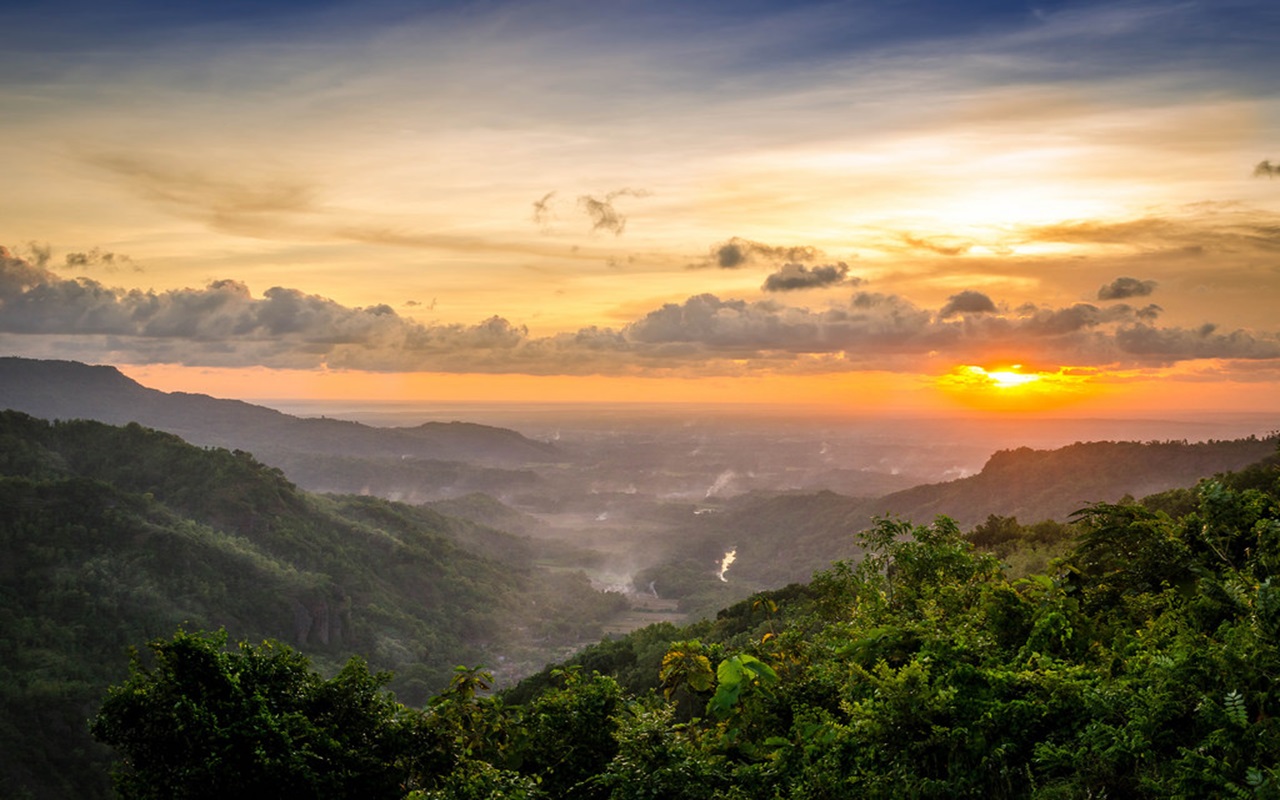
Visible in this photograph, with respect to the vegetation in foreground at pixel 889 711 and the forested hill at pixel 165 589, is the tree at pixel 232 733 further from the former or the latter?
the forested hill at pixel 165 589

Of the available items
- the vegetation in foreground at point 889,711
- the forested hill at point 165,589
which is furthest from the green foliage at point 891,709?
the forested hill at point 165,589

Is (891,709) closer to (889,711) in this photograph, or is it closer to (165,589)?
(889,711)

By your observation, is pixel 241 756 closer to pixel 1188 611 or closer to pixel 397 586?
pixel 1188 611

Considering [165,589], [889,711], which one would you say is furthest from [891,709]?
[165,589]

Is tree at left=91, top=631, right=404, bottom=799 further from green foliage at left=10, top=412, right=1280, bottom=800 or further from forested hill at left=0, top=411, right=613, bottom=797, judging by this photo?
forested hill at left=0, top=411, right=613, bottom=797

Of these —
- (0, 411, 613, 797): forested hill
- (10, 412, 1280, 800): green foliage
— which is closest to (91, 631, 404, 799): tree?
(10, 412, 1280, 800): green foliage
